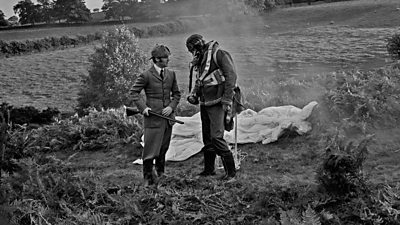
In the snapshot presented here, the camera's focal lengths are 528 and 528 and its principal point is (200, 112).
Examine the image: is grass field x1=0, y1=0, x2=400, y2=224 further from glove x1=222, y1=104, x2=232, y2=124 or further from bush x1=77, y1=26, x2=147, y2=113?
bush x1=77, y1=26, x2=147, y2=113

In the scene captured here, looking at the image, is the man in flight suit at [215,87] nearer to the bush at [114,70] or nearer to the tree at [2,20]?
the bush at [114,70]

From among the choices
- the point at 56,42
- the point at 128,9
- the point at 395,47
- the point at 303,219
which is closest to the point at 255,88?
the point at 395,47

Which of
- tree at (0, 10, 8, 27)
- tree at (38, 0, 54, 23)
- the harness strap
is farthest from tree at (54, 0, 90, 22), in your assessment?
the harness strap

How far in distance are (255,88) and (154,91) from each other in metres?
5.50

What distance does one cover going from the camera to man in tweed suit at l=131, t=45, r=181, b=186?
576 centimetres

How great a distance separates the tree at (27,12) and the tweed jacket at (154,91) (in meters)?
19.4

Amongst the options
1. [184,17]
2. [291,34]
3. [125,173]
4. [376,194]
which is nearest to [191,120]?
[125,173]

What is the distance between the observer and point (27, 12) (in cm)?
2383

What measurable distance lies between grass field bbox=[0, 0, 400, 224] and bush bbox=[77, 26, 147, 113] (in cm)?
239

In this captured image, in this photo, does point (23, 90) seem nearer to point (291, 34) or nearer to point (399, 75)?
point (291, 34)

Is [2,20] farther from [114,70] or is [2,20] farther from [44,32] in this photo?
[114,70]

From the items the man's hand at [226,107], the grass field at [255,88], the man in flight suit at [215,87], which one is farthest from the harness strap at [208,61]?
the grass field at [255,88]

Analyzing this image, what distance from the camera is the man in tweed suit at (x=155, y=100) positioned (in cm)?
576

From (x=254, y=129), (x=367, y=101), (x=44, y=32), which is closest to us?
(x=367, y=101)
